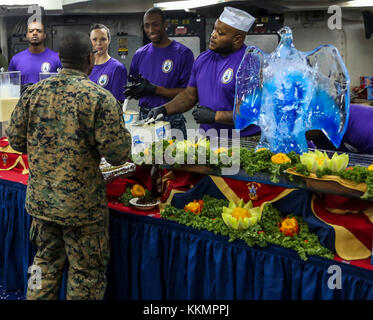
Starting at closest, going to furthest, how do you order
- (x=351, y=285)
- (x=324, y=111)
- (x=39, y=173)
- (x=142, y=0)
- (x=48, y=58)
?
(x=351, y=285) → (x=39, y=173) → (x=324, y=111) → (x=48, y=58) → (x=142, y=0)

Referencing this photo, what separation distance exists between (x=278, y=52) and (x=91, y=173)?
1000 millimetres

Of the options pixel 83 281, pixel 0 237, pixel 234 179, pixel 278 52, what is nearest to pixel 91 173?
pixel 83 281

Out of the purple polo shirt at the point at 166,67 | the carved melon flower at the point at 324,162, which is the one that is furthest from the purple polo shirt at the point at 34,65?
the carved melon flower at the point at 324,162

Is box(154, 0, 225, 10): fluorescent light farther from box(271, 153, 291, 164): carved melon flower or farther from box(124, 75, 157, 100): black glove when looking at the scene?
box(271, 153, 291, 164): carved melon flower

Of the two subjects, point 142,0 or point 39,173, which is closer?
point 39,173

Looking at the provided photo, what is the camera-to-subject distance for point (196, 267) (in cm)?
203

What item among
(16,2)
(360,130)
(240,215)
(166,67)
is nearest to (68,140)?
(240,215)

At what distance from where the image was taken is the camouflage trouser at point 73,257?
1.91 m

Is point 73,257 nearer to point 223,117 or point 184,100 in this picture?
point 223,117

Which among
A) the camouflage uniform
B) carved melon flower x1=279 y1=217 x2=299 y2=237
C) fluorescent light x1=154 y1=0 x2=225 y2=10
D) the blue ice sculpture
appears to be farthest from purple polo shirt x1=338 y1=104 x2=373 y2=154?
fluorescent light x1=154 y1=0 x2=225 y2=10

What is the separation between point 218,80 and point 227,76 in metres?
0.07

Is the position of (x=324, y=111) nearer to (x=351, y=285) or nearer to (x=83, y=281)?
(x=351, y=285)

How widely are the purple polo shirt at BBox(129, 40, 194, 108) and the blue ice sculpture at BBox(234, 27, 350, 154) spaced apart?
1.43 m
